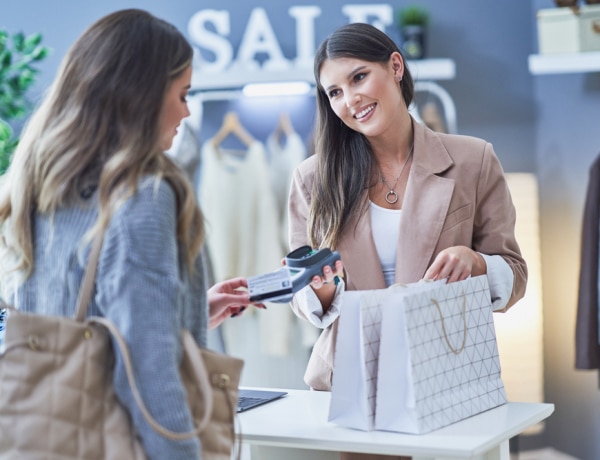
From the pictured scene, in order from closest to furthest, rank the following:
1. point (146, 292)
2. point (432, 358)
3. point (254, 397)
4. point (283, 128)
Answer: point (146, 292) → point (432, 358) → point (254, 397) → point (283, 128)

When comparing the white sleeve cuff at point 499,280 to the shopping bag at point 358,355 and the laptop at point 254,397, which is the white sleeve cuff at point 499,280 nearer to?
the shopping bag at point 358,355

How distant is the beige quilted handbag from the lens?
1.43m

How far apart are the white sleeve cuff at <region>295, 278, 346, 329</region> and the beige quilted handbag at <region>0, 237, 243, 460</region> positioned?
0.80m

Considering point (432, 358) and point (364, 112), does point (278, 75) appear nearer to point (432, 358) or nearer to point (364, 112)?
point (364, 112)

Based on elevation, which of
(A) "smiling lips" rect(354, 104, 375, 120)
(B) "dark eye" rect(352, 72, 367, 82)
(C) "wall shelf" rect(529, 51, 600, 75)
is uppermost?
(C) "wall shelf" rect(529, 51, 600, 75)

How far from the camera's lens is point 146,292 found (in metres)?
1.40

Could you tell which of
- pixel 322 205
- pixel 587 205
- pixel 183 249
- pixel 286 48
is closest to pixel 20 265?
pixel 183 249

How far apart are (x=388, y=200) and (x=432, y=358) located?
61 centimetres

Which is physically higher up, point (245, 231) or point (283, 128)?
point (283, 128)

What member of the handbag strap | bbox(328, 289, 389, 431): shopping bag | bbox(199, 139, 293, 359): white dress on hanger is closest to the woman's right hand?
bbox(328, 289, 389, 431): shopping bag

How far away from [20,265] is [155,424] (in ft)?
1.25

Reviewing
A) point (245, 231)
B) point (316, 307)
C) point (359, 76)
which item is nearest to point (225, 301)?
point (316, 307)

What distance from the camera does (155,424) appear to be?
4.57 ft

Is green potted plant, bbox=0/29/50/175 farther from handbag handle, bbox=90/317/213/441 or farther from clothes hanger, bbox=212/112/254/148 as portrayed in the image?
handbag handle, bbox=90/317/213/441
